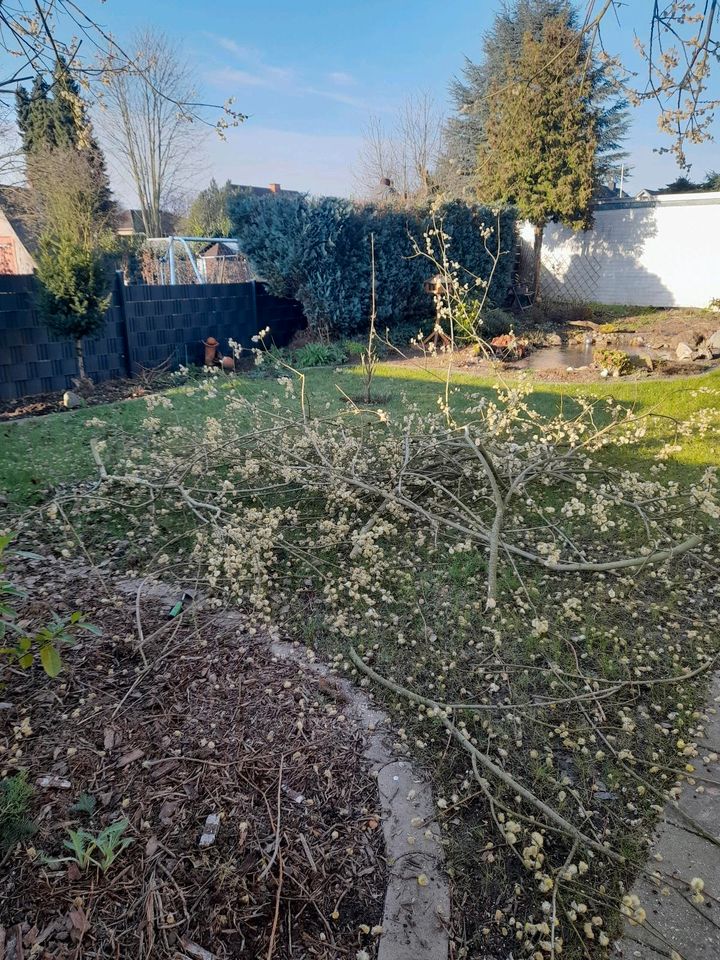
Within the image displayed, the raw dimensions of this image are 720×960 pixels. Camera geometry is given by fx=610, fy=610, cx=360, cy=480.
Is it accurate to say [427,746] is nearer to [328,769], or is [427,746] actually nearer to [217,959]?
[328,769]

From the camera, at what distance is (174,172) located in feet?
75.4

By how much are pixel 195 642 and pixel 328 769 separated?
3.05 ft

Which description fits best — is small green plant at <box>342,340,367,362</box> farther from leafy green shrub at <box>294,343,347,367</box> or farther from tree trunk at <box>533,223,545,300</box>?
tree trunk at <box>533,223,545,300</box>

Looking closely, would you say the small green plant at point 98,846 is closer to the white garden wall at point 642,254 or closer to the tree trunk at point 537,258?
the tree trunk at point 537,258

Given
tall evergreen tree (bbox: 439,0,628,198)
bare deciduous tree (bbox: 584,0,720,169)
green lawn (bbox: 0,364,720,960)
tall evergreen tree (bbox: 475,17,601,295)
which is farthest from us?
tall evergreen tree (bbox: 439,0,628,198)

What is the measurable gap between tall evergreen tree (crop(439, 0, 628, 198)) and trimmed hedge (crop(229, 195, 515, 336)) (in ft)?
20.0

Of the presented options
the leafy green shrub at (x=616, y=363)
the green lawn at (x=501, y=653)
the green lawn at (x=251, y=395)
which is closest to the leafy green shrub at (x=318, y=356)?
the green lawn at (x=251, y=395)

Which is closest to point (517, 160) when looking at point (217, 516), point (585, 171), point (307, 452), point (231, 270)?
point (585, 171)

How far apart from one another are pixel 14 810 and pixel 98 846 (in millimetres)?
290

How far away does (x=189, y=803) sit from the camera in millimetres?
1897

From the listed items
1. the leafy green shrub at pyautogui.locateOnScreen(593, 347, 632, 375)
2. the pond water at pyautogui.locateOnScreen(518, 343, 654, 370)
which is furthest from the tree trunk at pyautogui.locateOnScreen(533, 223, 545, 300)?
the leafy green shrub at pyautogui.locateOnScreen(593, 347, 632, 375)

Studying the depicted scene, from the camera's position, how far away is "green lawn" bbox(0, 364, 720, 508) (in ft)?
15.8

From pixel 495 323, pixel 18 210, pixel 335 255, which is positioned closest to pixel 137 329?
pixel 335 255

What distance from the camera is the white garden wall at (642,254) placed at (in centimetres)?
1623
